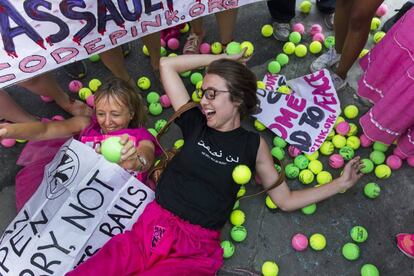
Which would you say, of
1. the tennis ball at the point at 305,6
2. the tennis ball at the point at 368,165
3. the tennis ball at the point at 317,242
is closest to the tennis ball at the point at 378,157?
the tennis ball at the point at 368,165

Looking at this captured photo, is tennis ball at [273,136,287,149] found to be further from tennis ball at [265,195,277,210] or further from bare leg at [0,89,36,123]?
bare leg at [0,89,36,123]

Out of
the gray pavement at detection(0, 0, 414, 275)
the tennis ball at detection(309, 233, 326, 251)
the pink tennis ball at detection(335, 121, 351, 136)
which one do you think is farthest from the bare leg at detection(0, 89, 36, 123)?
the pink tennis ball at detection(335, 121, 351, 136)

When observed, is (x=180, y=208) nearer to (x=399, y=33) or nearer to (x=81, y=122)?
(x=81, y=122)

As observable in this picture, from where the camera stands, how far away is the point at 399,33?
2086mm

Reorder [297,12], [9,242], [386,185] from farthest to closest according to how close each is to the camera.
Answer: [297,12]
[386,185]
[9,242]

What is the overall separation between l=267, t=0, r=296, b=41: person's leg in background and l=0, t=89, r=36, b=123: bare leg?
194 cm

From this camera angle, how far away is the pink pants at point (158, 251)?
76.7 inches

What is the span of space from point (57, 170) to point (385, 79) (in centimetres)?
193

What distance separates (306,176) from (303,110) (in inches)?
19.5

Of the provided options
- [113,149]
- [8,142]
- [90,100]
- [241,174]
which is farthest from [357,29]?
[8,142]

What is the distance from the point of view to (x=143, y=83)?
9.77 feet

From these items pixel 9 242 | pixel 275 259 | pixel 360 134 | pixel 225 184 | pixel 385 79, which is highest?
pixel 385 79

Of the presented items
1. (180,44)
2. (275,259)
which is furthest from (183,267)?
(180,44)

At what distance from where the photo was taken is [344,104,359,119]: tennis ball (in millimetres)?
2803
